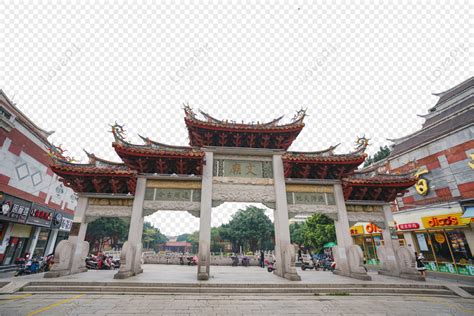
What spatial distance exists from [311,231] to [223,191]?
17.1 meters

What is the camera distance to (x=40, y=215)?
53.2 feet

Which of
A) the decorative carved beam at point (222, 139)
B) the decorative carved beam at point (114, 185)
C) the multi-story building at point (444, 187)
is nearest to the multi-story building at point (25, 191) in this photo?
the decorative carved beam at point (114, 185)

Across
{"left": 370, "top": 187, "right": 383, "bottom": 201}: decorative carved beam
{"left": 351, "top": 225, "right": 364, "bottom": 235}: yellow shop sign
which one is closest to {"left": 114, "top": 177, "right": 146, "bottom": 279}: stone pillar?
{"left": 370, "top": 187, "right": 383, "bottom": 201}: decorative carved beam

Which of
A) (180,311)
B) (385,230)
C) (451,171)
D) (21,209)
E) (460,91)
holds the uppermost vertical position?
(460,91)

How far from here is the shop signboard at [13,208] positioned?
1262cm

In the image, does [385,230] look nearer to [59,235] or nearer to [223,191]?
[223,191]

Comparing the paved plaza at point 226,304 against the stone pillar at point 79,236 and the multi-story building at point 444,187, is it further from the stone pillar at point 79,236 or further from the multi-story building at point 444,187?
the multi-story building at point 444,187

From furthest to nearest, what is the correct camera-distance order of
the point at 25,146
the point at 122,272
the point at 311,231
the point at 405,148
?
the point at 311,231 → the point at 405,148 → the point at 25,146 → the point at 122,272

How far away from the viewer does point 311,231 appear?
23141 mm

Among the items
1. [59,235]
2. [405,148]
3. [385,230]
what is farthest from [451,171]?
[59,235]

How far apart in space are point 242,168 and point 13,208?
597 inches

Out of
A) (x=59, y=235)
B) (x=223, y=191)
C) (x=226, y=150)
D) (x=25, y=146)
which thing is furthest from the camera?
(x=59, y=235)

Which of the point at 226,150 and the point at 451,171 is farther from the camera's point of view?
the point at 451,171

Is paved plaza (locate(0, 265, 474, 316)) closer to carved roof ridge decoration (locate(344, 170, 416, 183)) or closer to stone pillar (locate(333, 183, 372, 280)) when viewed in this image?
stone pillar (locate(333, 183, 372, 280))
